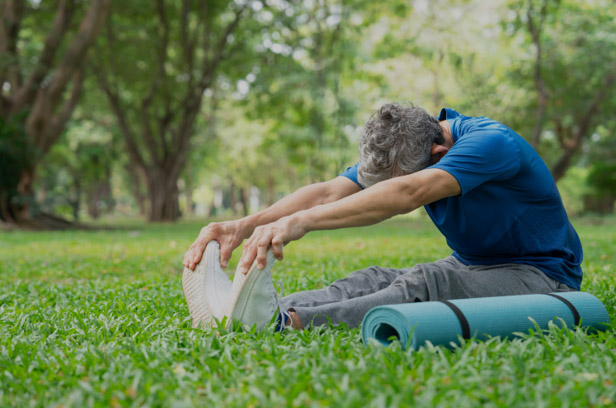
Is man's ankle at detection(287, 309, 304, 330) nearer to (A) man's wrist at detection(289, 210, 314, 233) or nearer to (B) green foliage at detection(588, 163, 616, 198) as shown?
(A) man's wrist at detection(289, 210, 314, 233)

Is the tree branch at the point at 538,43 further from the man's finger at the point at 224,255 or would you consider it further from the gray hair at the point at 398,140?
the man's finger at the point at 224,255

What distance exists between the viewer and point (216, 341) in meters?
2.58

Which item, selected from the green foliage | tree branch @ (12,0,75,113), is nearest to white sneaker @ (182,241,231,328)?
tree branch @ (12,0,75,113)

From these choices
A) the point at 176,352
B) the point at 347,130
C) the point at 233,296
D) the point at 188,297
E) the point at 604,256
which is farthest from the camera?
the point at 347,130

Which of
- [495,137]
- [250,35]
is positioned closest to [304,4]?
[250,35]

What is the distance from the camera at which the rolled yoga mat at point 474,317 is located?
243 centimetres

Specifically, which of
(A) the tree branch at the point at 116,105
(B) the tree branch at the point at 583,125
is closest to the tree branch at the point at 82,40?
(A) the tree branch at the point at 116,105

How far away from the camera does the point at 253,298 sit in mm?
2715

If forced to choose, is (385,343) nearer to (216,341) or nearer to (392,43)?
(216,341)

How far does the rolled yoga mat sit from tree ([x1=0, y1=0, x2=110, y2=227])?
13.4m

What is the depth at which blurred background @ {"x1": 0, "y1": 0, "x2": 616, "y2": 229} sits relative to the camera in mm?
14656

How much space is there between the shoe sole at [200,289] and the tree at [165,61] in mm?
15631

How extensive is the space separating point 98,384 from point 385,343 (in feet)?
4.01

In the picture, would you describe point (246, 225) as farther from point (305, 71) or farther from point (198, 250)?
point (305, 71)
